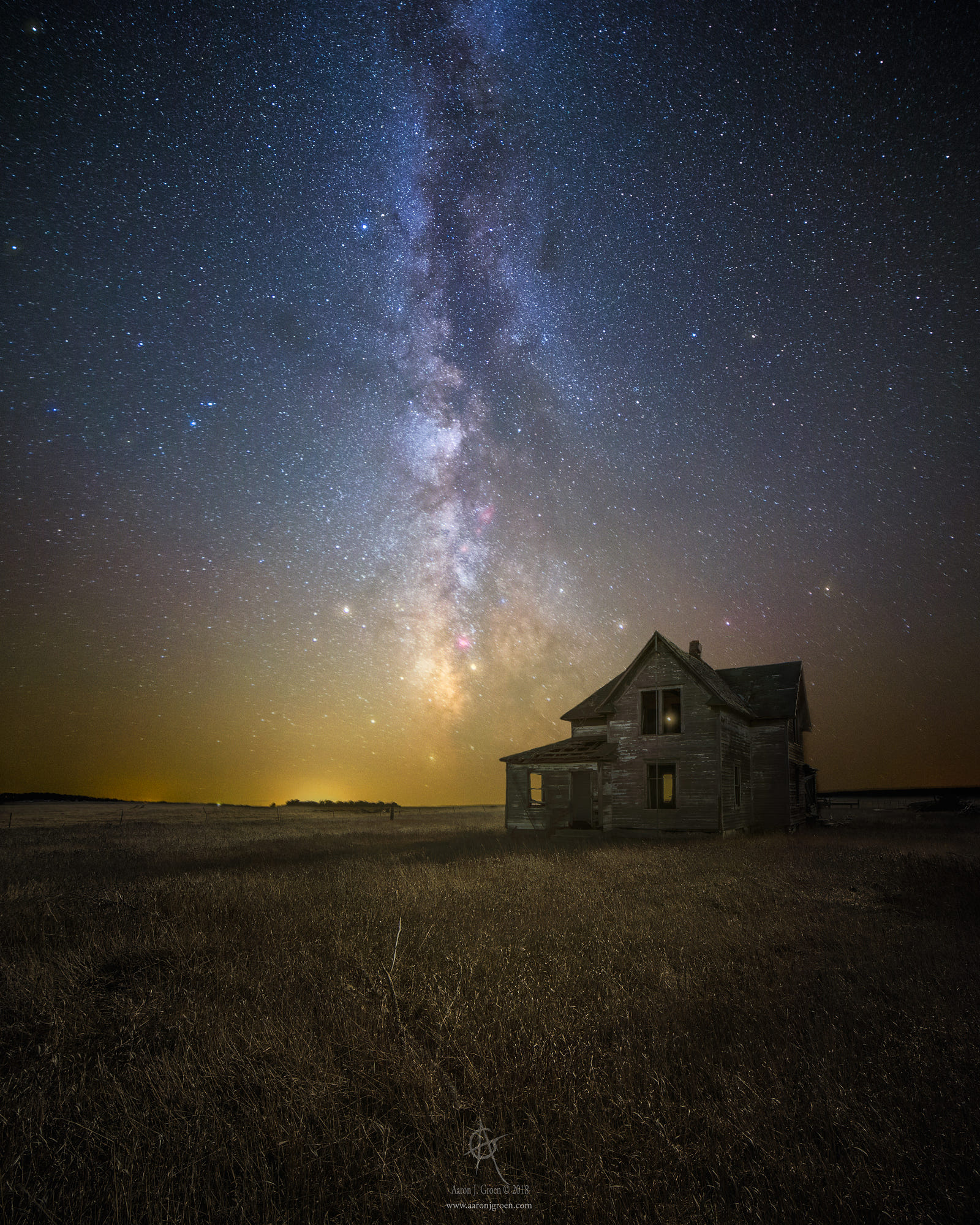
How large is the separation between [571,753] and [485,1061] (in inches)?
840

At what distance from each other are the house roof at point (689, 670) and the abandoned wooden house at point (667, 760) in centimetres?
5

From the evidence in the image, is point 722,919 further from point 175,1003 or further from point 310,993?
point 175,1003


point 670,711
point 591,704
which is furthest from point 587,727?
point 670,711

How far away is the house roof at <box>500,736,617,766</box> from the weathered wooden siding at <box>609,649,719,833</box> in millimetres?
625

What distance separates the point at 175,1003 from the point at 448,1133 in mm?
3206

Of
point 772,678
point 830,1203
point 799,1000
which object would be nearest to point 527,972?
point 799,1000

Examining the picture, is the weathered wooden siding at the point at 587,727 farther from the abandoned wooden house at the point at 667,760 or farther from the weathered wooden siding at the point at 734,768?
the weathered wooden siding at the point at 734,768

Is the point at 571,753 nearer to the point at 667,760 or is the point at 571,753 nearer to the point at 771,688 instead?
the point at 667,760

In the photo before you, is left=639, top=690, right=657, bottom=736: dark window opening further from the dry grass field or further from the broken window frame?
the dry grass field

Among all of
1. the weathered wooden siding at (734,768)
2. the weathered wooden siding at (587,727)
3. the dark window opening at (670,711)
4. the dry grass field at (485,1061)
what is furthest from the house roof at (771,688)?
the dry grass field at (485,1061)

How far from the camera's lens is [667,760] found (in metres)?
22.9

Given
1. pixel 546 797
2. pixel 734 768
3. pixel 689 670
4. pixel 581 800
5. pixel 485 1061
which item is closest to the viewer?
pixel 485 1061

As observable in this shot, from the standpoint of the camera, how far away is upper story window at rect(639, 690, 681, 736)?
23156 millimetres

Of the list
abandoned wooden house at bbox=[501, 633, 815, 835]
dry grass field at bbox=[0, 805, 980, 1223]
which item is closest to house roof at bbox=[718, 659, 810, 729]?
abandoned wooden house at bbox=[501, 633, 815, 835]
